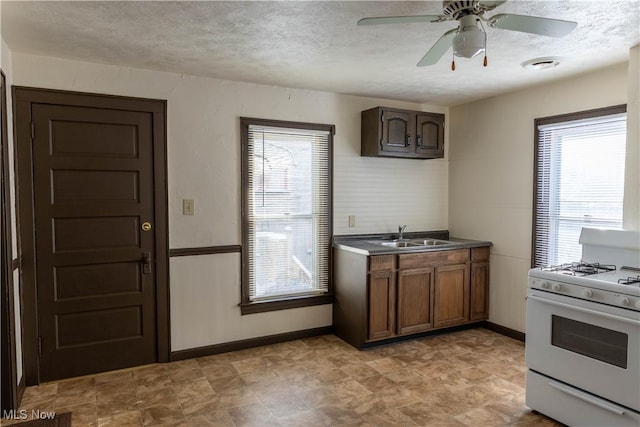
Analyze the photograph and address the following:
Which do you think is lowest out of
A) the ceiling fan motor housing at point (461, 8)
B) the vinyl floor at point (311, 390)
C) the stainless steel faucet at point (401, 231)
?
the vinyl floor at point (311, 390)

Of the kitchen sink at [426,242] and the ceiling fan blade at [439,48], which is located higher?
the ceiling fan blade at [439,48]

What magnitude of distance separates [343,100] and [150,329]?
271 centimetres

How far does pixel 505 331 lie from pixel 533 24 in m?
3.15

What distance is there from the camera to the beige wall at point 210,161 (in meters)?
3.30

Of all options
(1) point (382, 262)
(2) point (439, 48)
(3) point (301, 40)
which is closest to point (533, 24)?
(2) point (439, 48)

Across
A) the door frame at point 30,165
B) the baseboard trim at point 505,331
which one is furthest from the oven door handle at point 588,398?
the door frame at point 30,165

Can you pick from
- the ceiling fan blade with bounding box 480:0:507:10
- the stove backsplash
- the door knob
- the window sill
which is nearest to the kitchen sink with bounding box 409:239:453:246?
the window sill

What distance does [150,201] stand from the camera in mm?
3436

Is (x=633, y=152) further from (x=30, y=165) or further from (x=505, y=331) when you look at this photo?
(x=30, y=165)

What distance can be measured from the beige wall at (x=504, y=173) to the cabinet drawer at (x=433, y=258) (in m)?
0.41

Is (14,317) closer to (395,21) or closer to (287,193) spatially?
(287,193)

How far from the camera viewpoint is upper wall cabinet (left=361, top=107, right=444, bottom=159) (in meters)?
4.16

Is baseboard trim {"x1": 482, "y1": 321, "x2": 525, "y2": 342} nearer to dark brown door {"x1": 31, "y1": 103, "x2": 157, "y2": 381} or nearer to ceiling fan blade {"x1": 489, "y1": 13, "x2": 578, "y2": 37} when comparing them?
ceiling fan blade {"x1": 489, "y1": 13, "x2": 578, "y2": 37}

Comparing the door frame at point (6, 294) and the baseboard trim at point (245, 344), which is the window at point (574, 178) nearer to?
the baseboard trim at point (245, 344)
